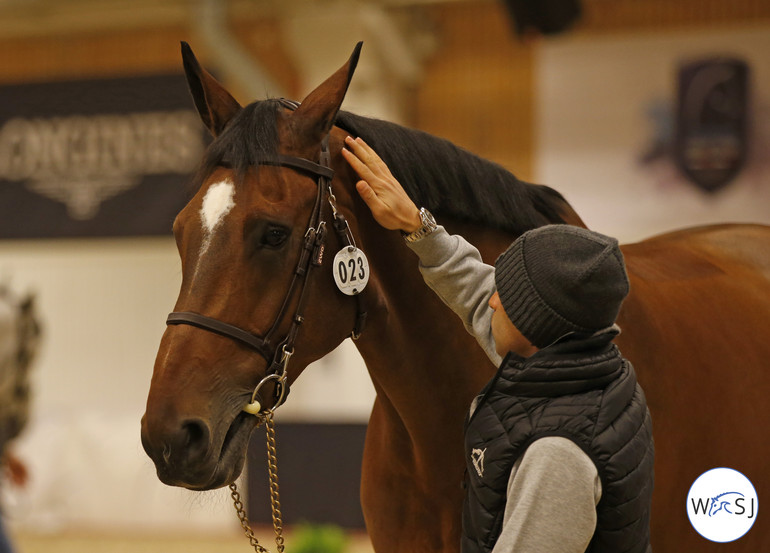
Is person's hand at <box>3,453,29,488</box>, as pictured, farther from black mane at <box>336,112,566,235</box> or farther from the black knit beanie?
the black knit beanie

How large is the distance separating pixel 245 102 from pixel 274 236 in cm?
532

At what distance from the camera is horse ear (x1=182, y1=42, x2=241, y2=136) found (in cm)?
178

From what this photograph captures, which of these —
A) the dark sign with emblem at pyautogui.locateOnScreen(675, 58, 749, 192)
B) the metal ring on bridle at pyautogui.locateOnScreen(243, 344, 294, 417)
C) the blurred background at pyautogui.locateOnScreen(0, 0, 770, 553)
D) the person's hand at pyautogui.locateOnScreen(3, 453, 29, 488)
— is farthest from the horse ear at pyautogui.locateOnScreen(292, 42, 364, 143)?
the person's hand at pyautogui.locateOnScreen(3, 453, 29, 488)

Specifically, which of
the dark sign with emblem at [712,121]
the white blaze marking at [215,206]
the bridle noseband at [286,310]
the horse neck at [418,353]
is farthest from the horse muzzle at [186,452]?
the dark sign with emblem at [712,121]

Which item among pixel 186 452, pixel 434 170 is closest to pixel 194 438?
pixel 186 452

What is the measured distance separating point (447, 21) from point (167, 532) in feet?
15.2

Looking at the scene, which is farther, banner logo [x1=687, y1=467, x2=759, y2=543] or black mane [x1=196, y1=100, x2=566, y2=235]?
banner logo [x1=687, y1=467, x2=759, y2=543]

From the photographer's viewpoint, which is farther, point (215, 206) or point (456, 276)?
point (456, 276)

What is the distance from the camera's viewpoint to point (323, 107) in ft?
5.52

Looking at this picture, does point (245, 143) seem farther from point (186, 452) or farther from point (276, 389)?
point (186, 452)

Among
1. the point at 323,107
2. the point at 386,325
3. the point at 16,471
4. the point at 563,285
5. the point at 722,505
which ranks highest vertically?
the point at 323,107

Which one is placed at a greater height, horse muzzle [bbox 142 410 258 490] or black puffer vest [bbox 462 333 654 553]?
black puffer vest [bbox 462 333 654 553]

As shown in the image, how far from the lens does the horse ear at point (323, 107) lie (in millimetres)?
1683

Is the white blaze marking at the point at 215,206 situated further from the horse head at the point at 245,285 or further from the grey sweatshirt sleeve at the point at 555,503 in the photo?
the grey sweatshirt sleeve at the point at 555,503
